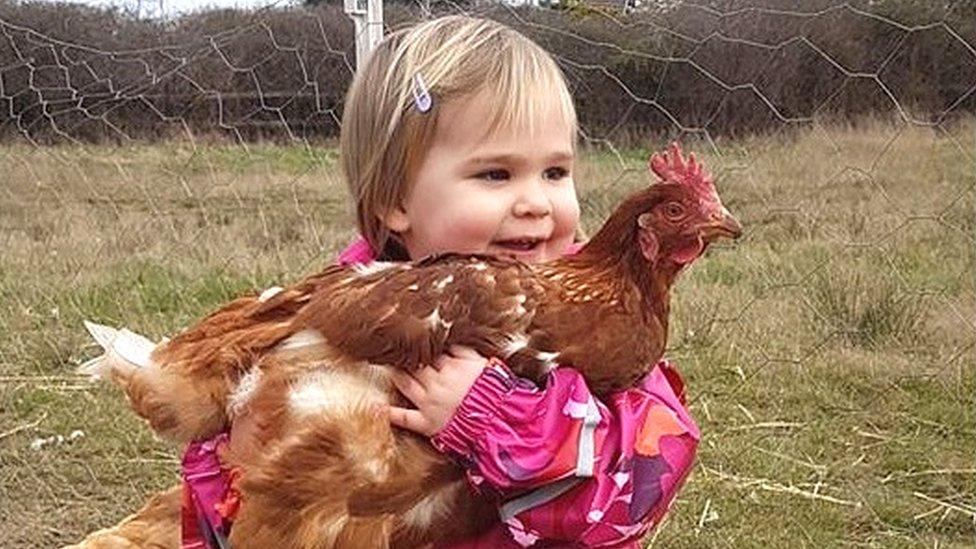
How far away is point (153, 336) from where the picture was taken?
14.4ft

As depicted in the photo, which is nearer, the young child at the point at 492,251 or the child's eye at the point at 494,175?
the young child at the point at 492,251

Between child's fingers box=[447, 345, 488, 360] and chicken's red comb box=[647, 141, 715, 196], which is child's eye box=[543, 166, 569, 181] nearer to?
chicken's red comb box=[647, 141, 715, 196]

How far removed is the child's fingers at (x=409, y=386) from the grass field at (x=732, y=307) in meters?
1.54

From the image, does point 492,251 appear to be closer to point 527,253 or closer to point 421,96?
point 527,253

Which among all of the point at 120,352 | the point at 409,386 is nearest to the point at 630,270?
the point at 409,386

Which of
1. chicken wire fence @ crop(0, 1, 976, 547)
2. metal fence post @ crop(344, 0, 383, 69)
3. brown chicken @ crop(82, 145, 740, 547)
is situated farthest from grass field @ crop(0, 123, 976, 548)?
A: brown chicken @ crop(82, 145, 740, 547)

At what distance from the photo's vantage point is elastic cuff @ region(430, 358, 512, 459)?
4.84 feet

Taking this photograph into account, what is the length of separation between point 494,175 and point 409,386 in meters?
0.35

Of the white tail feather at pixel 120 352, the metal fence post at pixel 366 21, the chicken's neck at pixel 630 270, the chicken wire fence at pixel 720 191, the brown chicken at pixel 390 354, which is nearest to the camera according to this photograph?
the brown chicken at pixel 390 354

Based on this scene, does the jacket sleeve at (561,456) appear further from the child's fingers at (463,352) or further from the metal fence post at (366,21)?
the metal fence post at (366,21)

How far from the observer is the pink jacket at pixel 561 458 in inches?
57.8

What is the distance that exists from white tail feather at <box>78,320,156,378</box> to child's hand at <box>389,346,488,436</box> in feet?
1.27

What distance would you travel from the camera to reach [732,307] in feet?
14.6

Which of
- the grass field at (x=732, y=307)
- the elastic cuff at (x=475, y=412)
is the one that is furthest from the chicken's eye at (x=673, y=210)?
the grass field at (x=732, y=307)
